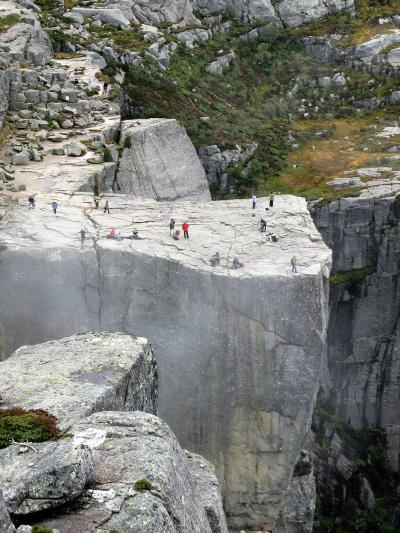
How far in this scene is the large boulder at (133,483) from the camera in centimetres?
1207

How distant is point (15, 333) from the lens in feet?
83.2

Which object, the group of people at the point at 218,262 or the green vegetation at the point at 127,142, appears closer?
the group of people at the point at 218,262

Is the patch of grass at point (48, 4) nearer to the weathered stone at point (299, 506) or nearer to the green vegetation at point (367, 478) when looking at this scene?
the green vegetation at point (367, 478)

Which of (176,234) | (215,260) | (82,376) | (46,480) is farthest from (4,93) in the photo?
(46,480)

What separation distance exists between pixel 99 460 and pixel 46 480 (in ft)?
5.16

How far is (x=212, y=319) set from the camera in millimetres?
24125

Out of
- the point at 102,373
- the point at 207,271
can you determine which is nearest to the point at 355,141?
the point at 207,271

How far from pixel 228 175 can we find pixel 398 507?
985 inches

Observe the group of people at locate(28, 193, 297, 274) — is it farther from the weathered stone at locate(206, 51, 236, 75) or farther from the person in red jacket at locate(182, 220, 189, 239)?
the weathered stone at locate(206, 51, 236, 75)

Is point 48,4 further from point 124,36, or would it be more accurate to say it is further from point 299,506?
point 299,506

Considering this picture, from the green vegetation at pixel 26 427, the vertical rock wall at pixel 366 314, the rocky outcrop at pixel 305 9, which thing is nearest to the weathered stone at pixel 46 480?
the green vegetation at pixel 26 427

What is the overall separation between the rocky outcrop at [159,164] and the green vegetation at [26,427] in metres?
20.2

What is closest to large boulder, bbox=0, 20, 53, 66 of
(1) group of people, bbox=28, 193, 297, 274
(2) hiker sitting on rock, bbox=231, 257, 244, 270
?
(1) group of people, bbox=28, 193, 297, 274

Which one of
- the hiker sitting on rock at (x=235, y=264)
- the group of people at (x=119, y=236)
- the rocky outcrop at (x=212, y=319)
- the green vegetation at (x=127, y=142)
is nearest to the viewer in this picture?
the rocky outcrop at (x=212, y=319)
